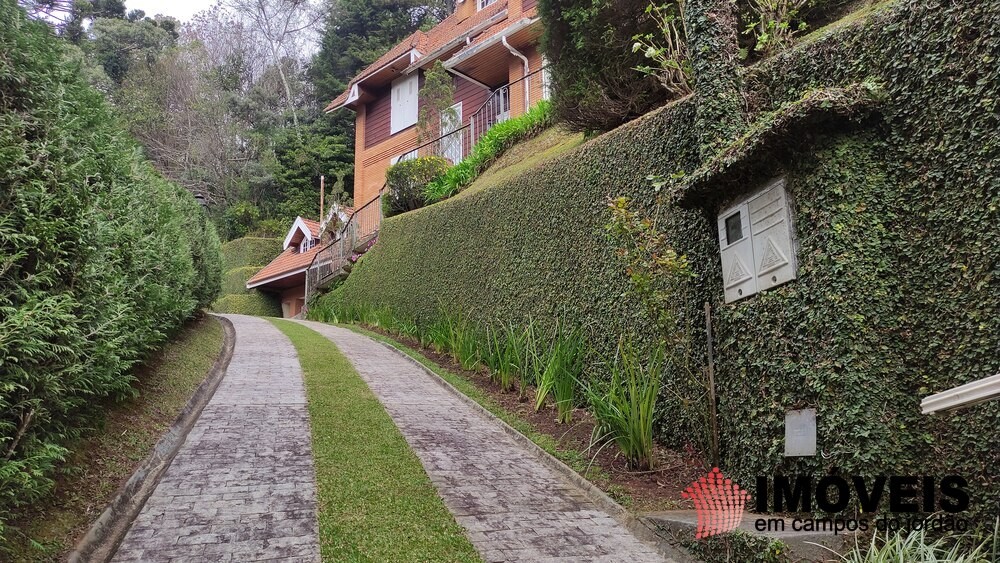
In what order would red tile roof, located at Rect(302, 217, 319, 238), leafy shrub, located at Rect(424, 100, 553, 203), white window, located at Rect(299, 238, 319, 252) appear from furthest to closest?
red tile roof, located at Rect(302, 217, 319, 238)
white window, located at Rect(299, 238, 319, 252)
leafy shrub, located at Rect(424, 100, 553, 203)

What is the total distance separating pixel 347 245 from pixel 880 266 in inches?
684

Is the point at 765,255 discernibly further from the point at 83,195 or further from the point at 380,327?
the point at 380,327

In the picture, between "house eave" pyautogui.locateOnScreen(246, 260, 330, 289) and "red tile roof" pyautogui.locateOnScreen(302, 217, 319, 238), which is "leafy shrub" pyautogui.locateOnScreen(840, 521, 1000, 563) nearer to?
"house eave" pyautogui.locateOnScreen(246, 260, 330, 289)

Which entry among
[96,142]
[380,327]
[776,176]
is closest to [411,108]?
[380,327]

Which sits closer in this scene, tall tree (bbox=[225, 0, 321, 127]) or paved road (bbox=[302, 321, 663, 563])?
paved road (bbox=[302, 321, 663, 563])

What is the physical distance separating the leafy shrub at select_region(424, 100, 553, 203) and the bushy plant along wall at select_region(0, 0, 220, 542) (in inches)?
380

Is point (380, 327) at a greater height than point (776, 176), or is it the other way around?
point (776, 176)

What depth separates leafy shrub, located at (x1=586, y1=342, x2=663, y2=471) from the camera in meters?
5.56

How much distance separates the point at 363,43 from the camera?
116ft

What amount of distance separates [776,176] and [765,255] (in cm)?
60

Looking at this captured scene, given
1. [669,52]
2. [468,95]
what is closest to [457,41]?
[468,95]

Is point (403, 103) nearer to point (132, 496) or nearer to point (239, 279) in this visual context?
point (239, 279)

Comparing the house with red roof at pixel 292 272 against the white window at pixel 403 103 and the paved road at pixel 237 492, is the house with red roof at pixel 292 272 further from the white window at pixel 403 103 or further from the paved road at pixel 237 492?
the paved road at pixel 237 492

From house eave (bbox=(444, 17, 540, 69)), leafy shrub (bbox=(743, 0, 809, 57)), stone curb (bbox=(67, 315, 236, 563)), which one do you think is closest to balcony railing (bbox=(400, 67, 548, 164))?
house eave (bbox=(444, 17, 540, 69))
